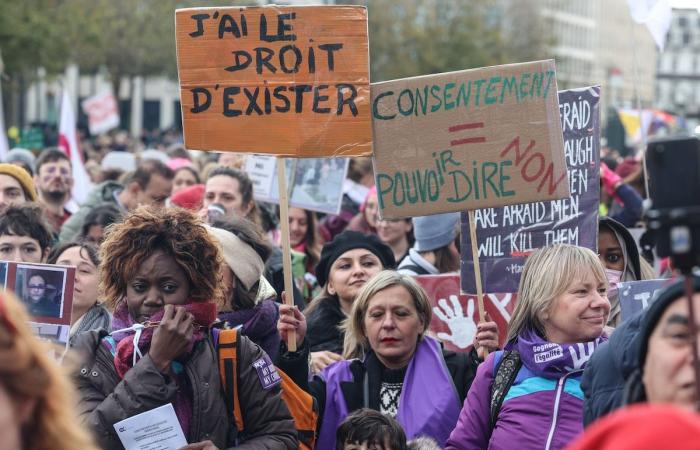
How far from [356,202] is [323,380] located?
6502 mm

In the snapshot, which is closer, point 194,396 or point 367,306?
point 194,396

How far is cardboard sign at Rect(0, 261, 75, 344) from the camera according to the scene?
5.09 meters

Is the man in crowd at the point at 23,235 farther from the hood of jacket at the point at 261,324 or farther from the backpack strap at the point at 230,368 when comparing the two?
the backpack strap at the point at 230,368

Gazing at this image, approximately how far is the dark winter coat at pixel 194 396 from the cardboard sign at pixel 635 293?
1.65 metres

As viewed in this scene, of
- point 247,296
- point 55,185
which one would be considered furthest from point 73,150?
point 247,296

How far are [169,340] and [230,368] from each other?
8.8 inches

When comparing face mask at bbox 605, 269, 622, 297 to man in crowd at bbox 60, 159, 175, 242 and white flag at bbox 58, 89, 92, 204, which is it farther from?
white flag at bbox 58, 89, 92, 204

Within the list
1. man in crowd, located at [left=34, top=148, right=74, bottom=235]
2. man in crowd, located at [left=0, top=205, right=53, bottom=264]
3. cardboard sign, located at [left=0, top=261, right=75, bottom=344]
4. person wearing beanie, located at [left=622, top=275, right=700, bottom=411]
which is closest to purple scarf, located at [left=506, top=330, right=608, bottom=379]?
person wearing beanie, located at [left=622, top=275, right=700, bottom=411]

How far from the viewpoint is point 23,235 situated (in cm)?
628

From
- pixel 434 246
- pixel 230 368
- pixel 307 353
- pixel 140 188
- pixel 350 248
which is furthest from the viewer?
pixel 140 188

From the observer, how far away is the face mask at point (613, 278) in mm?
5918

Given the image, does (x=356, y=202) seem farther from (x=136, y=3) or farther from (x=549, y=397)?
(x=136, y=3)

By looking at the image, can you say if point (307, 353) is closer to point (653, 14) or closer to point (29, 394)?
point (29, 394)

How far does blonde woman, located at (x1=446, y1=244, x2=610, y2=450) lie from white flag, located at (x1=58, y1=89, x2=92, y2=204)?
811 cm
